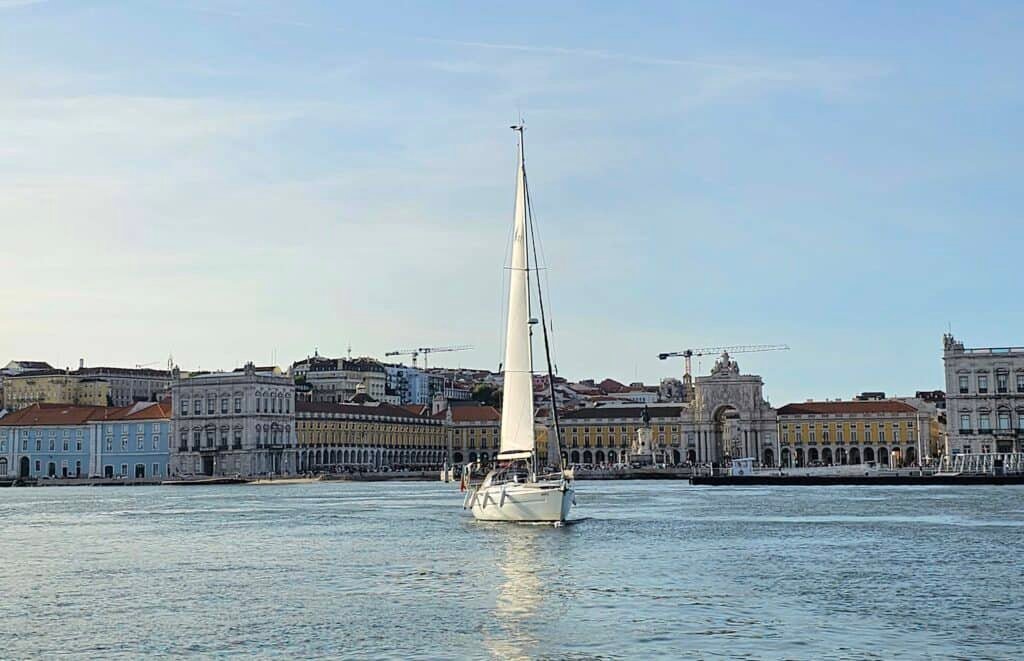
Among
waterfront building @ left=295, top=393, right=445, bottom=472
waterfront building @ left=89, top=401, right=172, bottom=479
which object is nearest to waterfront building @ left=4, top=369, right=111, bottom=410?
waterfront building @ left=295, top=393, right=445, bottom=472

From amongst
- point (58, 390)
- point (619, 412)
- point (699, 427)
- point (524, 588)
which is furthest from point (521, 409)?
point (58, 390)

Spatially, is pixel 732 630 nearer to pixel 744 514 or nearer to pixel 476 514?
pixel 476 514

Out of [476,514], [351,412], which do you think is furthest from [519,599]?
[351,412]

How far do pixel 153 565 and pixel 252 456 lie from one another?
338 feet

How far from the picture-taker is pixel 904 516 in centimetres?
5650

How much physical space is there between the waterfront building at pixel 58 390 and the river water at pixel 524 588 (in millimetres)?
143774

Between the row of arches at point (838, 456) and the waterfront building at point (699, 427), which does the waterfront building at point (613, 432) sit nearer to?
the waterfront building at point (699, 427)

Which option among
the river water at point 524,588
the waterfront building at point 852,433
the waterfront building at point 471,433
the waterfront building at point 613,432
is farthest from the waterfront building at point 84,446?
the river water at point 524,588

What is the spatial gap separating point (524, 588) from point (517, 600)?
5.92 ft

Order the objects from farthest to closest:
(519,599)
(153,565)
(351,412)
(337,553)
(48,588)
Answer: (351,412) < (337,553) < (153,565) < (48,588) < (519,599)

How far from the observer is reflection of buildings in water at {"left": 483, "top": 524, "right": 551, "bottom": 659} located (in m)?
23.2

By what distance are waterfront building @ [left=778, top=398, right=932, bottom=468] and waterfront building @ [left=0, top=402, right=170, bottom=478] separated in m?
68.7

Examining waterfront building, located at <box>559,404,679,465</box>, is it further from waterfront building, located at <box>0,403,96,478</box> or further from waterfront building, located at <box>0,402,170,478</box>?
waterfront building, located at <box>0,403,96,478</box>

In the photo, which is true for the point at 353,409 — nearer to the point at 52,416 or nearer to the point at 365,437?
the point at 365,437
